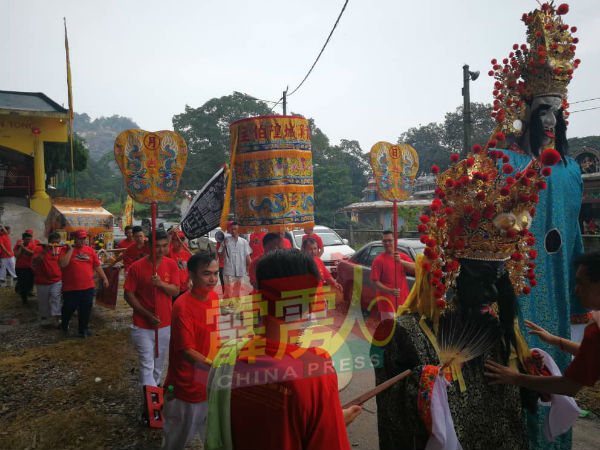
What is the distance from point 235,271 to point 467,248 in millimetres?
5605

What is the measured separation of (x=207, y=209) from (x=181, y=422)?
255cm

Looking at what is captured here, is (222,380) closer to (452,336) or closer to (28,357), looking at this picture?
(452,336)

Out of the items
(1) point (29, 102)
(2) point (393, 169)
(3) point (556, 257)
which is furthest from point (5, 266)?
(3) point (556, 257)

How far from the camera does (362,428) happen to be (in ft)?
12.1

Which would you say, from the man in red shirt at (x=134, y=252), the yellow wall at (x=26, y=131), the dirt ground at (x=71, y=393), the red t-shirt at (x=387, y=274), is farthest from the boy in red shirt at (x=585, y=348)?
the yellow wall at (x=26, y=131)

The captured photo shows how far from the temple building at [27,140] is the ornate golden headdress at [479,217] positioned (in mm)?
18050

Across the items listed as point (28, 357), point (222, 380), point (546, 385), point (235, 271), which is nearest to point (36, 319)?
point (28, 357)

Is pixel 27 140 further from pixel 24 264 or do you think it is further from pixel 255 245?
pixel 255 245

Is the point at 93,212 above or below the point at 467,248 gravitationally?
above

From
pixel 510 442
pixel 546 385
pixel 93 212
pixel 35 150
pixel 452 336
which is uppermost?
pixel 35 150

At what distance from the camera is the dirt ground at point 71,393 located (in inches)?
A: 139

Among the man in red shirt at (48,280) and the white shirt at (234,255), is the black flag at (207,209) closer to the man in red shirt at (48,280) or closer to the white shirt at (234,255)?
the white shirt at (234,255)

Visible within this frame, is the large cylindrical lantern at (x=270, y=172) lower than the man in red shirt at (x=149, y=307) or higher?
higher

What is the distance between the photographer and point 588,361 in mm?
1991
